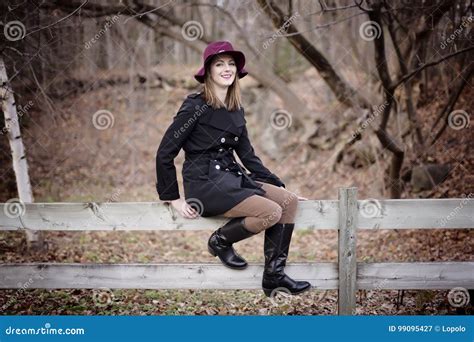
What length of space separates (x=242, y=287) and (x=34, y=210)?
6.07 feet

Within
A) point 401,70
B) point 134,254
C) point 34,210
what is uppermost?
point 401,70

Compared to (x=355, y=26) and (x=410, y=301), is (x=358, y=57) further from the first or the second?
(x=410, y=301)

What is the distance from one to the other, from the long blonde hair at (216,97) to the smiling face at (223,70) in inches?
1.6

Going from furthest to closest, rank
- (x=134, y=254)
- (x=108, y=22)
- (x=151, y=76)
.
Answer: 1. (x=151, y=76)
2. (x=134, y=254)
3. (x=108, y=22)

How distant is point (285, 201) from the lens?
376 cm

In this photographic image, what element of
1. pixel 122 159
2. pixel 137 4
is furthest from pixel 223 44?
pixel 122 159

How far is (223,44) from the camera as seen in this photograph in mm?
3725
